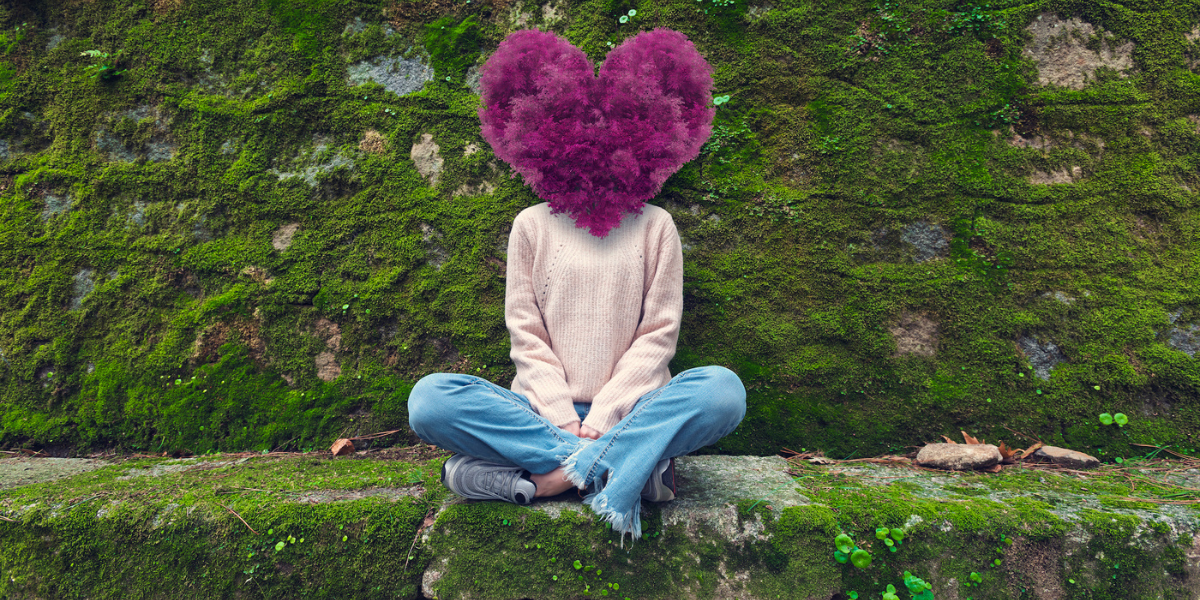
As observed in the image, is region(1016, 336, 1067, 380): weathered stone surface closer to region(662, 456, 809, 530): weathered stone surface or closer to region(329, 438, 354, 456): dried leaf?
region(662, 456, 809, 530): weathered stone surface

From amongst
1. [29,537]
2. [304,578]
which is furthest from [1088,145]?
[29,537]

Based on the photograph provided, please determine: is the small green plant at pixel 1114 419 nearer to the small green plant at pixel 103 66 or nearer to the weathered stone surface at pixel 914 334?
the weathered stone surface at pixel 914 334

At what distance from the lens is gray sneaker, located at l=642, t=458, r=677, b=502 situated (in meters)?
1.88

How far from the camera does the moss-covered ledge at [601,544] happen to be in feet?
6.06

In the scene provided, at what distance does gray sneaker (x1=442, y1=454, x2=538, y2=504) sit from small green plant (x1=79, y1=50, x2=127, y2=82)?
283 cm

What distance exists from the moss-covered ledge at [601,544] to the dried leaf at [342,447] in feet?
1.77

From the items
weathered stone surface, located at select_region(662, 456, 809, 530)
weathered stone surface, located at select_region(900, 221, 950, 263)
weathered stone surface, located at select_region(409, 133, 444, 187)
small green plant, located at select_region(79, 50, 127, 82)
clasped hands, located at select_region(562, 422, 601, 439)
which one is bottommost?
weathered stone surface, located at select_region(662, 456, 809, 530)

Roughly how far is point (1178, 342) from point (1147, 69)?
121 centimetres

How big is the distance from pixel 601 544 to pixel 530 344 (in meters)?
0.78

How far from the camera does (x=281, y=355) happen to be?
282 cm

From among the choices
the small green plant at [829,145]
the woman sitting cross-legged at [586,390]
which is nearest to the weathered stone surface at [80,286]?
the woman sitting cross-legged at [586,390]

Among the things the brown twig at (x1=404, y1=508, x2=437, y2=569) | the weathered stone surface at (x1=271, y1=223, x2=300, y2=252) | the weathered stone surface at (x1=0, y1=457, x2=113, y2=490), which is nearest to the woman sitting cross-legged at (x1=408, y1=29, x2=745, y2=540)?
the brown twig at (x1=404, y1=508, x2=437, y2=569)

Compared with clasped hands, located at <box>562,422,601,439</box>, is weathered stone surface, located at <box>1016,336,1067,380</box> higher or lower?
lower

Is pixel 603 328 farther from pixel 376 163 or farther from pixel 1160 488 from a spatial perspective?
pixel 1160 488
